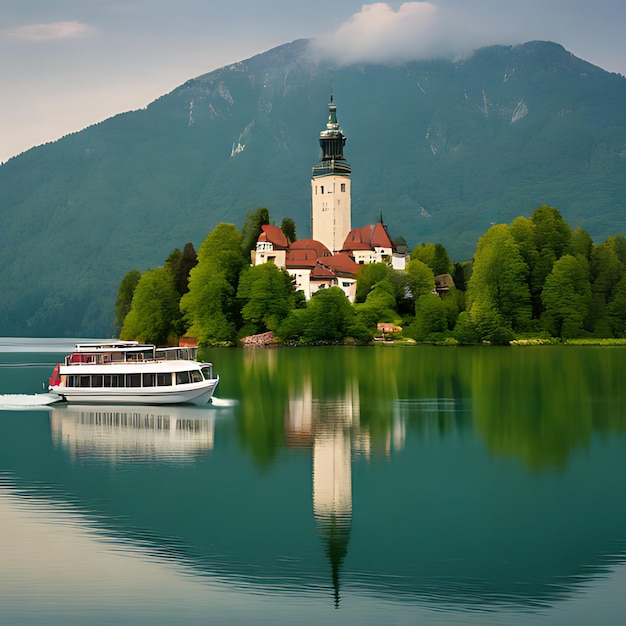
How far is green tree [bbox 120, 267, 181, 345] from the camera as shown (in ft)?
350

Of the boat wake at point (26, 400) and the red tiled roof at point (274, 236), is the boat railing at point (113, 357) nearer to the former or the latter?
the boat wake at point (26, 400)

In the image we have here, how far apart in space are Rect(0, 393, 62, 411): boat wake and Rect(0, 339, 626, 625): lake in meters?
3.31

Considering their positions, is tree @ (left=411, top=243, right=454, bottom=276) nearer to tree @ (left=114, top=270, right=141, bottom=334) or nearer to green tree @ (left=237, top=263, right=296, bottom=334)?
green tree @ (left=237, top=263, right=296, bottom=334)

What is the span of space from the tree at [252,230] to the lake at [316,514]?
3287 inches

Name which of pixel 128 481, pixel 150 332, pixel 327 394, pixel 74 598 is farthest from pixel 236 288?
pixel 74 598

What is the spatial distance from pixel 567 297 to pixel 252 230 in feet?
136

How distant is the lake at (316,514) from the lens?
1681 cm

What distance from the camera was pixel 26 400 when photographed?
1827 inches

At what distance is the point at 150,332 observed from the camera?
106m

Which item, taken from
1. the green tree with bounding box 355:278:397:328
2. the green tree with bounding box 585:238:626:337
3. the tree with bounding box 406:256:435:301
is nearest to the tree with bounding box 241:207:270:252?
the green tree with bounding box 355:278:397:328

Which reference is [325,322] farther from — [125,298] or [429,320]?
[125,298]

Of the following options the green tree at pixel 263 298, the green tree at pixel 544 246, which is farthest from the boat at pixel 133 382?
the green tree at pixel 544 246

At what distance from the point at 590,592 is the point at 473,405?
83.5 feet

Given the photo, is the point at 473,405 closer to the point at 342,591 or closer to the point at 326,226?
the point at 342,591
